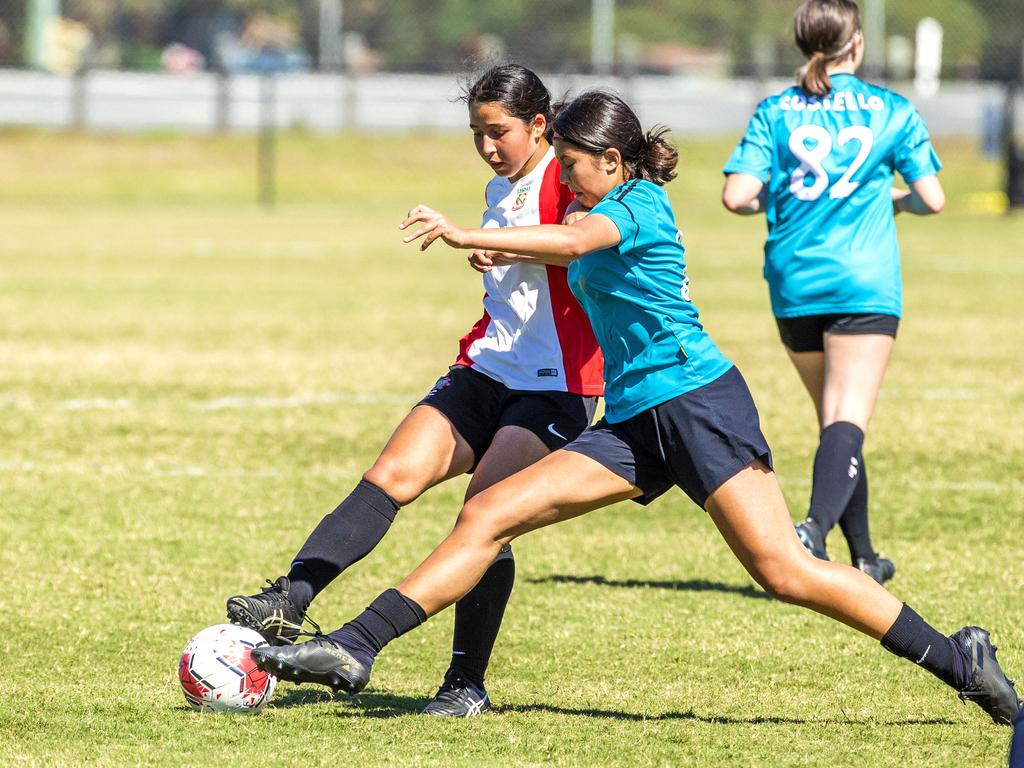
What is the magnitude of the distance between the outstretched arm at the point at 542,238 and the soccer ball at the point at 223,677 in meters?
1.32

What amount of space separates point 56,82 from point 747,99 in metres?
18.4

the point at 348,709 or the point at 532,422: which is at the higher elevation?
the point at 532,422

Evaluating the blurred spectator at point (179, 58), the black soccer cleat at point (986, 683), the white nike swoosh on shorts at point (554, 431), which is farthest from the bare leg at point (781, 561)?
the blurred spectator at point (179, 58)

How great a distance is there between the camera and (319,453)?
8875 mm

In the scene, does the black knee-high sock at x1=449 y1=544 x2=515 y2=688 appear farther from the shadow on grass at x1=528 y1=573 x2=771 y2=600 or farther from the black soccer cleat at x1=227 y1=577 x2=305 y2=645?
the shadow on grass at x1=528 y1=573 x2=771 y2=600

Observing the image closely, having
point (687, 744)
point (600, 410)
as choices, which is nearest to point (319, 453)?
point (600, 410)

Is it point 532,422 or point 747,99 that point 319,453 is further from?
point 747,99

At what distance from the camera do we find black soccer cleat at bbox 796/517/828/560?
18.8 feet

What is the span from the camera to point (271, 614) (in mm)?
4555

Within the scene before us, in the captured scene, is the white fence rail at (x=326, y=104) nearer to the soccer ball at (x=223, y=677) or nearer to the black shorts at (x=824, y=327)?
the black shorts at (x=824, y=327)

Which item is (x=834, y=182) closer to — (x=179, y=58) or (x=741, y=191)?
(x=741, y=191)

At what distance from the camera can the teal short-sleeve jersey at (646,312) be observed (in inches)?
170

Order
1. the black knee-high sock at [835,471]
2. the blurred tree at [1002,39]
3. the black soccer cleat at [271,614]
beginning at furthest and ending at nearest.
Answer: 1. the blurred tree at [1002,39]
2. the black knee-high sock at [835,471]
3. the black soccer cleat at [271,614]

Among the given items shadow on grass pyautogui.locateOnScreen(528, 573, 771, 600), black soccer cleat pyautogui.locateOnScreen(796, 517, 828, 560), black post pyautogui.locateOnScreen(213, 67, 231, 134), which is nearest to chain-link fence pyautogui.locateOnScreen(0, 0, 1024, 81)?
black post pyautogui.locateOnScreen(213, 67, 231, 134)
